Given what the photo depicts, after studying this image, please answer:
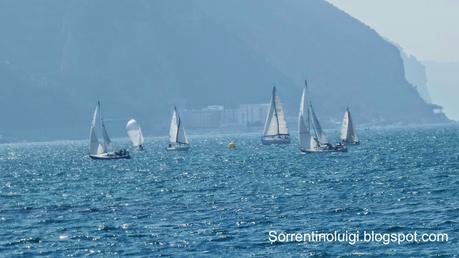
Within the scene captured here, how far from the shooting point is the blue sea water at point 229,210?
59.9m

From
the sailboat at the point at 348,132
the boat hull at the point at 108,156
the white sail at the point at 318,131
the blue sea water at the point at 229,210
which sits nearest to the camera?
the blue sea water at the point at 229,210

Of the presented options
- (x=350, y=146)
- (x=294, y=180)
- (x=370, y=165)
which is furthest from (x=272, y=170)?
(x=350, y=146)

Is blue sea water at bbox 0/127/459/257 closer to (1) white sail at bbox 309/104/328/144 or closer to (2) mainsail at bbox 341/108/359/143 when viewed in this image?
(1) white sail at bbox 309/104/328/144

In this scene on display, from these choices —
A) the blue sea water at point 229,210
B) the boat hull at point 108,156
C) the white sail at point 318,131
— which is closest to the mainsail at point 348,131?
the white sail at point 318,131

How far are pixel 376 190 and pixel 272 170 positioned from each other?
35.5 m

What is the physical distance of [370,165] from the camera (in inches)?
4938

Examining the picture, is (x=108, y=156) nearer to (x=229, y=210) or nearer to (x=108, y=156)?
(x=108, y=156)

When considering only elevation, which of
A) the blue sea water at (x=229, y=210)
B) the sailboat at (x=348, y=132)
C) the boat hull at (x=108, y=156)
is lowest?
the blue sea water at (x=229, y=210)

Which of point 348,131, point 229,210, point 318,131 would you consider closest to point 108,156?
point 318,131

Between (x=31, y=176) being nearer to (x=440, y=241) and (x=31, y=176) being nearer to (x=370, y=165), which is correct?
(x=370, y=165)

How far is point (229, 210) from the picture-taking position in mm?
76000

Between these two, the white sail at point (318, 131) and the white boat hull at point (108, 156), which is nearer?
the white sail at point (318, 131)

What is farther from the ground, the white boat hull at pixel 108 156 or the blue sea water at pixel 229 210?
the white boat hull at pixel 108 156

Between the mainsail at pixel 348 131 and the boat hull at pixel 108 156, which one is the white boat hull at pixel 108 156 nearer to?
the boat hull at pixel 108 156
